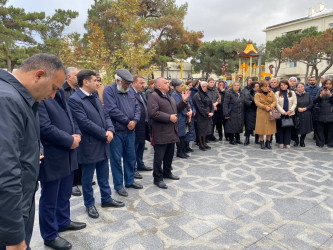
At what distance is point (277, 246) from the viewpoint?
2.61 meters

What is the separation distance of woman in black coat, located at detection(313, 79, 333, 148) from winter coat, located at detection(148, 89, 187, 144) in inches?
198

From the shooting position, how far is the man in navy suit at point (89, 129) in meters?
3.10

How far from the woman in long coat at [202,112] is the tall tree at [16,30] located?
14.9 m

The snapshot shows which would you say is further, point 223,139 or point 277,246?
point 223,139

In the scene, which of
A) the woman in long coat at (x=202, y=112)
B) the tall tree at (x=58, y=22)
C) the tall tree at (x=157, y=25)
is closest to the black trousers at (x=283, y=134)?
the woman in long coat at (x=202, y=112)

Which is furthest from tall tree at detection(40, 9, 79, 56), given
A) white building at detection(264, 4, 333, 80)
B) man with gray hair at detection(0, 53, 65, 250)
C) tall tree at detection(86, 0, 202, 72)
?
white building at detection(264, 4, 333, 80)

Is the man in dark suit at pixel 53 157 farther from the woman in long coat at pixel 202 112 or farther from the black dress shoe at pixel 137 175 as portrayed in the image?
the woman in long coat at pixel 202 112

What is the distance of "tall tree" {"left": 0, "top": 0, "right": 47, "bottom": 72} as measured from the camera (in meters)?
16.6

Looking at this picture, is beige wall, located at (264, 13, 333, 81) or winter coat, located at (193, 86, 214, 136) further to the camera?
beige wall, located at (264, 13, 333, 81)

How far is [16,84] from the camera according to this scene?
1.41m

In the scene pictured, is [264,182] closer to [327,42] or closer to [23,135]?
[23,135]

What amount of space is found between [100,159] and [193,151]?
3.76 meters

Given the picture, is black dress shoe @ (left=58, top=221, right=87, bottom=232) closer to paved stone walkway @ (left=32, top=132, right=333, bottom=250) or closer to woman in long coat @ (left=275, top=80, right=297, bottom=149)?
paved stone walkway @ (left=32, top=132, right=333, bottom=250)

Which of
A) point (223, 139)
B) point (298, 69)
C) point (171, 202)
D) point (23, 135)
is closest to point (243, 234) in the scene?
point (171, 202)
